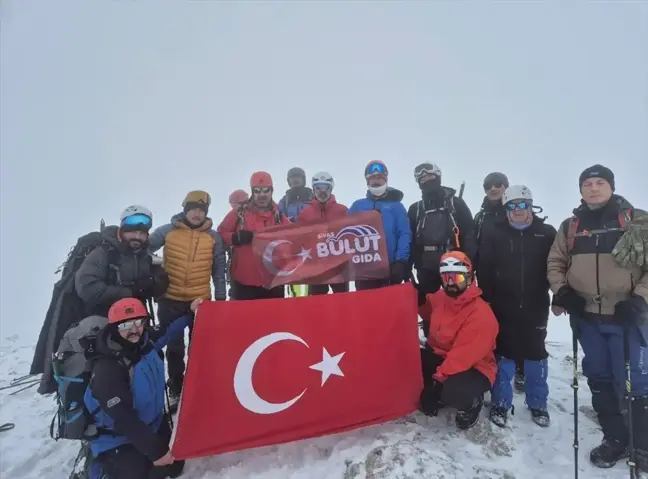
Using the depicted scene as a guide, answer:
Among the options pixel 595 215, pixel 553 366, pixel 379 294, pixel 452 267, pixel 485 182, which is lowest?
pixel 553 366

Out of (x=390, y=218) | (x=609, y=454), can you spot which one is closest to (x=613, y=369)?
(x=609, y=454)

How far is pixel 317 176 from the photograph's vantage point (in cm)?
613

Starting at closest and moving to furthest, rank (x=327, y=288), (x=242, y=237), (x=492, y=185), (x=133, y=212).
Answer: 1. (x=133, y=212)
2. (x=242, y=237)
3. (x=327, y=288)
4. (x=492, y=185)

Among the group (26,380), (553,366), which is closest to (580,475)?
(553,366)

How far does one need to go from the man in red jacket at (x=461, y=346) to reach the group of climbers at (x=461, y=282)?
0.04 ft

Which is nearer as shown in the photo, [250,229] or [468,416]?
[468,416]

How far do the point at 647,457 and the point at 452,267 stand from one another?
2.50m

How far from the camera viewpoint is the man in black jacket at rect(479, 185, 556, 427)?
477 centimetres

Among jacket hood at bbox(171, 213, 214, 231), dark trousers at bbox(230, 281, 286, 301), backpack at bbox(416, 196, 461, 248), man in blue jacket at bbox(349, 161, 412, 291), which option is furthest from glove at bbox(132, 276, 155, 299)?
backpack at bbox(416, 196, 461, 248)

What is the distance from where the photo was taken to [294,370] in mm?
4418

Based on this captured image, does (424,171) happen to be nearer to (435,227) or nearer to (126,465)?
(435,227)

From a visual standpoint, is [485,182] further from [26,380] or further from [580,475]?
[26,380]

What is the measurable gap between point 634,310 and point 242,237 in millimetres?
4460

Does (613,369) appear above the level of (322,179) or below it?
below
